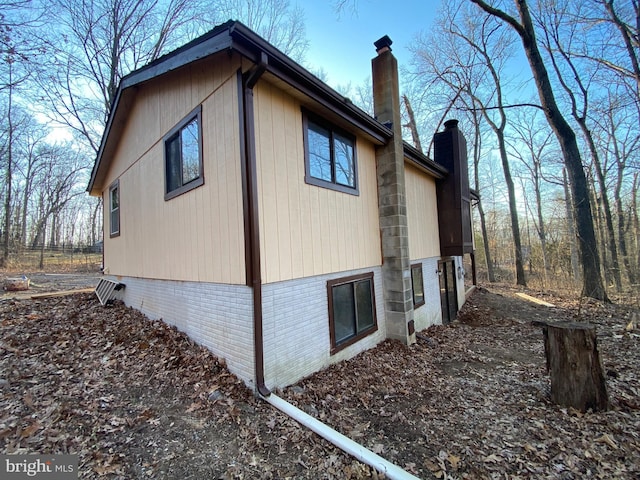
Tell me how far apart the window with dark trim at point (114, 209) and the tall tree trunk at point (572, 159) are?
42.5 ft

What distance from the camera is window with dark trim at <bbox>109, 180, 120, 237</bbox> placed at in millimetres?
8516

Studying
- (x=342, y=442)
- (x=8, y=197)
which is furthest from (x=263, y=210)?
(x=8, y=197)

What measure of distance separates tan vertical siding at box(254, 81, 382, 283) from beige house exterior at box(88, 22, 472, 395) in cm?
2

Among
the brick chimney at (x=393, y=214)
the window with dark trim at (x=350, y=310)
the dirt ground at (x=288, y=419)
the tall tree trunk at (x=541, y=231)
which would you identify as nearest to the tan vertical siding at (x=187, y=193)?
the dirt ground at (x=288, y=419)

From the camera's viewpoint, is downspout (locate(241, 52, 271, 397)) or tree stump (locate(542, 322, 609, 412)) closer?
tree stump (locate(542, 322, 609, 412))

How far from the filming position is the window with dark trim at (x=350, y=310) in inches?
191

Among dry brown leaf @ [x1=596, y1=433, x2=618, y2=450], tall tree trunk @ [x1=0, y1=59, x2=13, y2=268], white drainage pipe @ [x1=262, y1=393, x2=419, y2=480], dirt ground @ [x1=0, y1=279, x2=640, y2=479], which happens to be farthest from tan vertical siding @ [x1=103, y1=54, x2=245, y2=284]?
tall tree trunk @ [x1=0, y1=59, x2=13, y2=268]

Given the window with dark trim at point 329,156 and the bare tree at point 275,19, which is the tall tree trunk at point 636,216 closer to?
the window with dark trim at point 329,156

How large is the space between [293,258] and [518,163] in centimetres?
2442

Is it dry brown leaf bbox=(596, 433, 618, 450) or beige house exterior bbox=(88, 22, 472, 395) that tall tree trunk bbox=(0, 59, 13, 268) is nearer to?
beige house exterior bbox=(88, 22, 472, 395)

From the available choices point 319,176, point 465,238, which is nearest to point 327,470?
point 319,176

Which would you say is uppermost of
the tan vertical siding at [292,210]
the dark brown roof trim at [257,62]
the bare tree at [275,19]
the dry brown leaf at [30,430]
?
the bare tree at [275,19]

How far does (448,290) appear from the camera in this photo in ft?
31.1

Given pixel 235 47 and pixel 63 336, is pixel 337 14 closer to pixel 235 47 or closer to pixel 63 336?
pixel 235 47
